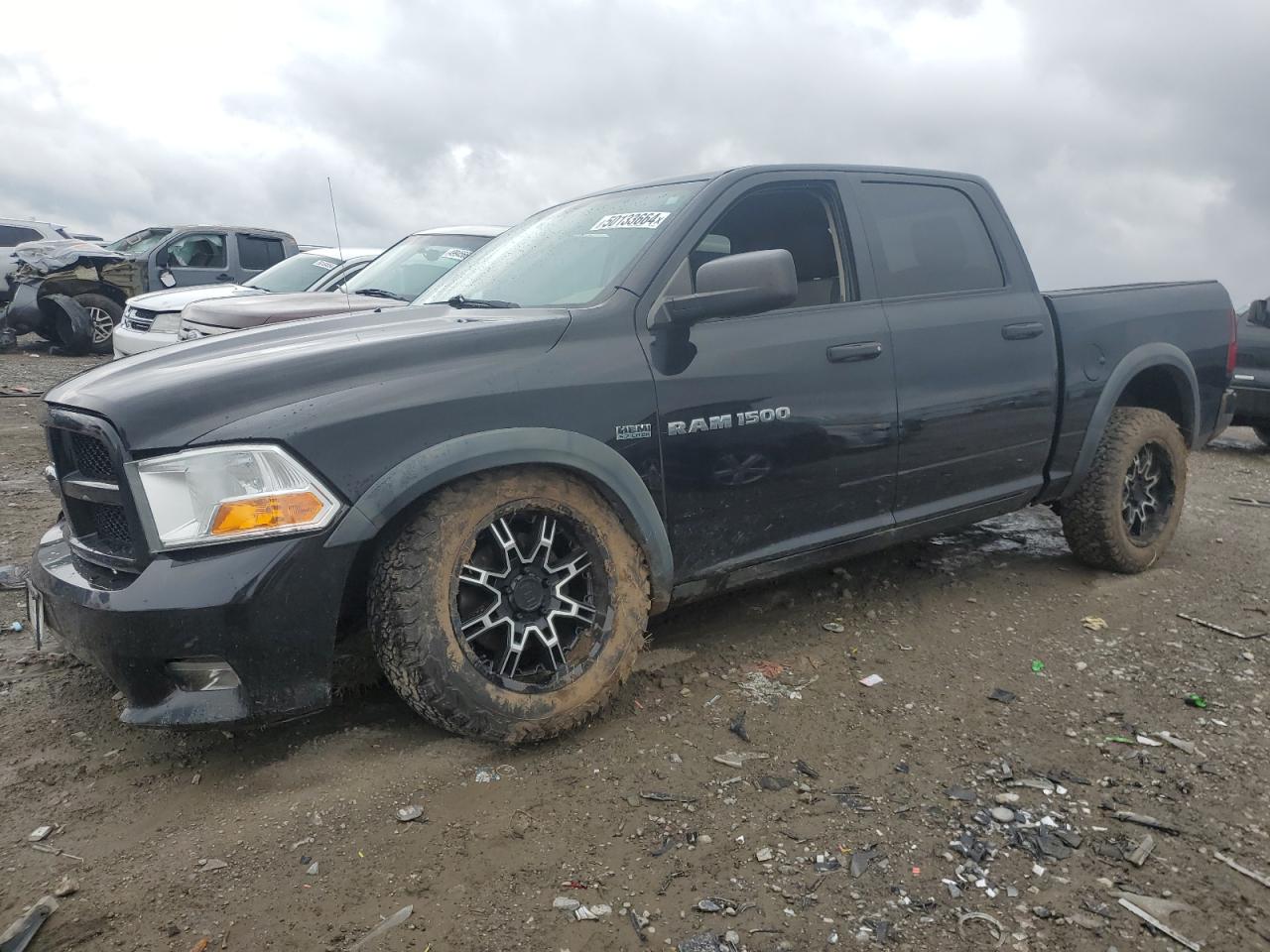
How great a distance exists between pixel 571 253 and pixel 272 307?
327 centimetres

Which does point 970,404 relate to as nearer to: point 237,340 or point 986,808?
point 986,808

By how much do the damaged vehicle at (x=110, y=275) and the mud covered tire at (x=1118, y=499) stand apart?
1213 cm

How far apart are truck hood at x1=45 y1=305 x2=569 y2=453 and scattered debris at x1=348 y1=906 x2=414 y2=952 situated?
122 centimetres

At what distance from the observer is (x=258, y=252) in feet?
44.4

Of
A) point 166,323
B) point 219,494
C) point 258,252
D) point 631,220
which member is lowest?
point 219,494

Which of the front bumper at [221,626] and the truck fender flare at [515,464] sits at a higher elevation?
the truck fender flare at [515,464]

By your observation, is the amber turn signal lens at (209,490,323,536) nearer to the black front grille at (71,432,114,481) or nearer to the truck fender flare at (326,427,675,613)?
the truck fender flare at (326,427,675,613)

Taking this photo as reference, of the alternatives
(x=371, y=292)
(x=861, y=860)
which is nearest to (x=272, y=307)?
(x=371, y=292)

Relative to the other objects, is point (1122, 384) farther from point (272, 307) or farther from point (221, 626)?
point (272, 307)

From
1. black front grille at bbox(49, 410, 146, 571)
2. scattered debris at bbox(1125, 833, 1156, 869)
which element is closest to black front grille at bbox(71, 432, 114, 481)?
black front grille at bbox(49, 410, 146, 571)

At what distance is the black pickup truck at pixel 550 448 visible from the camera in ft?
7.76

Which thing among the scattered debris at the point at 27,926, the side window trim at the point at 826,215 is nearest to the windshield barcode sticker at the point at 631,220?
the side window trim at the point at 826,215

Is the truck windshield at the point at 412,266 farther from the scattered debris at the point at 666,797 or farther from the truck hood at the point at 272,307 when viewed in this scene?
the scattered debris at the point at 666,797

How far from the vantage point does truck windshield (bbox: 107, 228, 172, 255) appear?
13.8 meters
